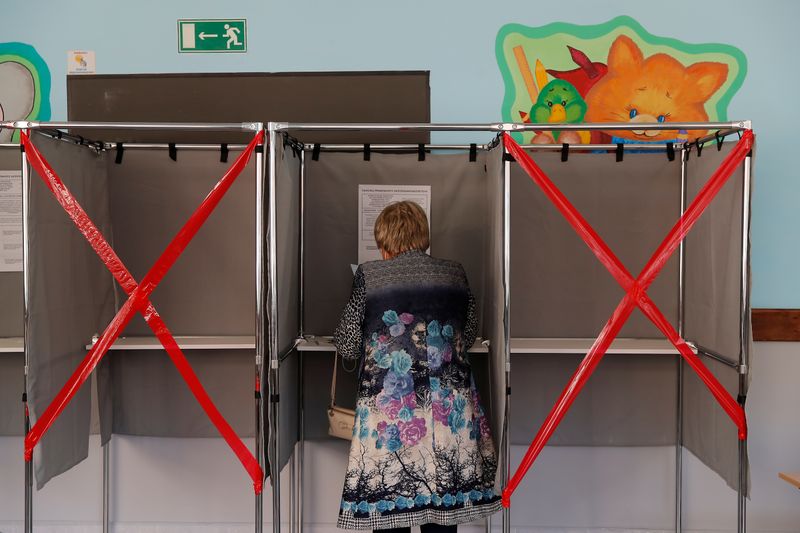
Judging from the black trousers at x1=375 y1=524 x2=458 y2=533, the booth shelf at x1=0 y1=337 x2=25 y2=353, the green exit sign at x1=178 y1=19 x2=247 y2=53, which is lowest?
the black trousers at x1=375 y1=524 x2=458 y2=533

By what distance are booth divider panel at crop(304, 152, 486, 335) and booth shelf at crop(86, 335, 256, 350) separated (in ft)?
1.01

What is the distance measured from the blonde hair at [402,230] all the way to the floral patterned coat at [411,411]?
5cm

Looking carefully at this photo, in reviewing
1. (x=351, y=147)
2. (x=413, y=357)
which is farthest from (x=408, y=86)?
(x=413, y=357)

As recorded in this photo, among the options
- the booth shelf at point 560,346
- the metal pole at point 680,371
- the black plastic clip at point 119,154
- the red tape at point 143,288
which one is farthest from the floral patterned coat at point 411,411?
the black plastic clip at point 119,154

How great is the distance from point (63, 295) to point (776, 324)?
285 centimetres

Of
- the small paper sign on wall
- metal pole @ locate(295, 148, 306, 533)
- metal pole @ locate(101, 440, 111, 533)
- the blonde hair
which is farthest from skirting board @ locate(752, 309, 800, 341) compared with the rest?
the small paper sign on wall

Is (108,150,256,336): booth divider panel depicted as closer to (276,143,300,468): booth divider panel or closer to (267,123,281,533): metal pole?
(276,143,300,468): booth divider panel

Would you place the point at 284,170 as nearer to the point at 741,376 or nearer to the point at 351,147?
the point at 351,147

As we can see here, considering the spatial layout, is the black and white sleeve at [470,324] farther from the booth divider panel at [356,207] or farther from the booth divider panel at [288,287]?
the booth divider panel at [288,287]

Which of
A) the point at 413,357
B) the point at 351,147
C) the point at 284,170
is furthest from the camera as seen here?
the point at 351,147

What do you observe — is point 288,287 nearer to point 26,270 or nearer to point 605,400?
point 26,270

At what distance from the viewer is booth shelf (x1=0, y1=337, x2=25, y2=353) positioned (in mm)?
2732

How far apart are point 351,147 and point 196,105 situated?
0.71m

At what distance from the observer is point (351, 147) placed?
290 centimetres
